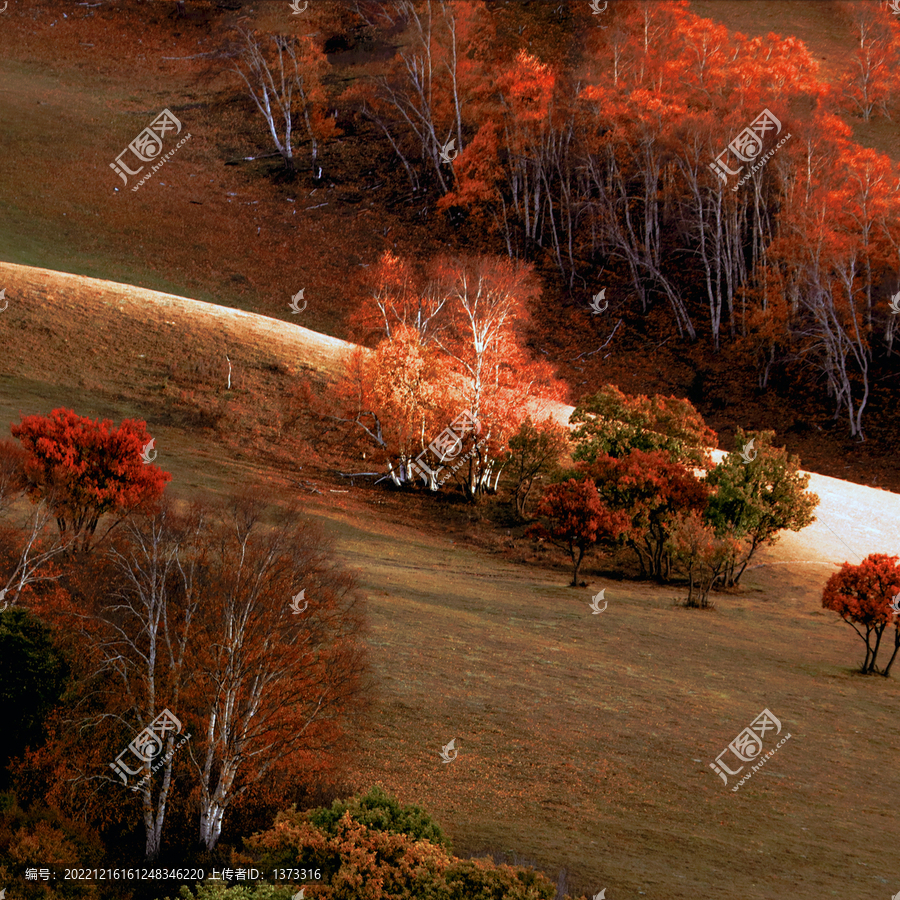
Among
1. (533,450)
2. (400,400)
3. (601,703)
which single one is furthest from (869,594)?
(400,400)

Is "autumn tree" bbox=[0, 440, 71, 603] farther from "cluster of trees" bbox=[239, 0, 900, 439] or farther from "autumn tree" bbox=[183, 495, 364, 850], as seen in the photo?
"cluster of trees" bbox=[239, 0, 900, 439]

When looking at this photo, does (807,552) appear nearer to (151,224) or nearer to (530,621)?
(530,621)

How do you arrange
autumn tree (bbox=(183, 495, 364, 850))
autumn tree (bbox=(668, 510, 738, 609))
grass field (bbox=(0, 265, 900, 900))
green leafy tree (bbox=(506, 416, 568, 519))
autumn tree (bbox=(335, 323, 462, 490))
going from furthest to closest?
autumn tree (bbox=(335, 323, 462, 490)) < green leafy tree (bbox=(506, 416, 568, 519)) < autumn tree (bbox=(668, 510, 738, 609)) < autumn tree (bbox=(183, 495, 364, 850)) < grass field (bbox=(0, 265, 900, 900))

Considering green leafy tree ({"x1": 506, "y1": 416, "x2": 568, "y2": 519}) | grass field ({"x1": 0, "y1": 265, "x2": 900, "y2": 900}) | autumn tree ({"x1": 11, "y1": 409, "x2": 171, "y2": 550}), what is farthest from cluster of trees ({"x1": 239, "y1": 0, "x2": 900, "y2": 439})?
autumn tree ({"x1": 11, "y1": 409, "x2": 171, "y2": 550})

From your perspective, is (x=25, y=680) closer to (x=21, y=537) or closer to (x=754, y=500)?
(x=21, y=537)

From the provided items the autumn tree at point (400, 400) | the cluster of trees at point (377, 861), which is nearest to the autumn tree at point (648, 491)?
the autumn tree at point (400, 400)

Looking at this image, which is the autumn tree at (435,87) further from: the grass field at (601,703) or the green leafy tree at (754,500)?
the green leafy tree at (754,500)
